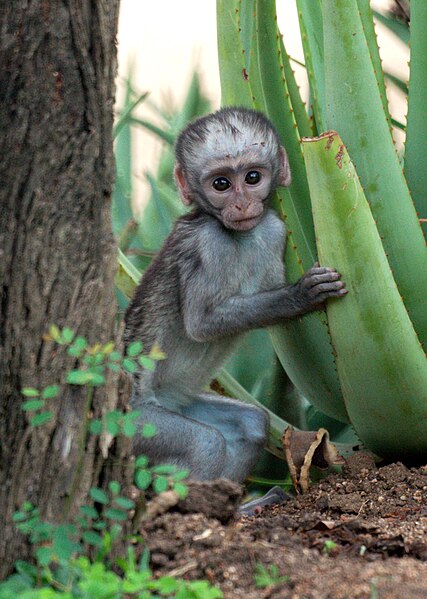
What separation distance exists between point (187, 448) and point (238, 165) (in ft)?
3.24

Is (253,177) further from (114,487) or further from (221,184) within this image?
(114,487)

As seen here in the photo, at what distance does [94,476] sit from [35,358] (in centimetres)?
28

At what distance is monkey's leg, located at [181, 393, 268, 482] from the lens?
377 cm

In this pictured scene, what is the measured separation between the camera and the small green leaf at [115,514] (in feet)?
7.11

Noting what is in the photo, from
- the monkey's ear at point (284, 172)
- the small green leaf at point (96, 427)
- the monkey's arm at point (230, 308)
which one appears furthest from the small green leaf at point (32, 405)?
the monkey's ear at point (284, 172)

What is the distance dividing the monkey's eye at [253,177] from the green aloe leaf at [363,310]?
0.56 meters

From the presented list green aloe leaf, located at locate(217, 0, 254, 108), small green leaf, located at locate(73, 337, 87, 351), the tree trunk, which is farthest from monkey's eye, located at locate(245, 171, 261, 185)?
small green leaf, located at locate(73, 337, 87, 351)

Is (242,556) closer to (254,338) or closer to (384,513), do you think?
(384,513)

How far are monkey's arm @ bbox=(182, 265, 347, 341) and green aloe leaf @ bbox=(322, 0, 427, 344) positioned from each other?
0.32 metres

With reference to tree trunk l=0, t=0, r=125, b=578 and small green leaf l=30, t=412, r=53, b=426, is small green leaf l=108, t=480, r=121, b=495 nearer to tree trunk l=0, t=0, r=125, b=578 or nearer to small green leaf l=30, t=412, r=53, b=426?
tree trunk l=0, t=0, r=125, b=578

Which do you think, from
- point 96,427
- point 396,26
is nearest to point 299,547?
point 96,427

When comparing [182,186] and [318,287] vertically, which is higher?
[182,186]

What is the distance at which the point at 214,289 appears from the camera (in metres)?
3.66

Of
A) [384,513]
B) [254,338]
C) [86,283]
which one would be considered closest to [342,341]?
[384,513]
